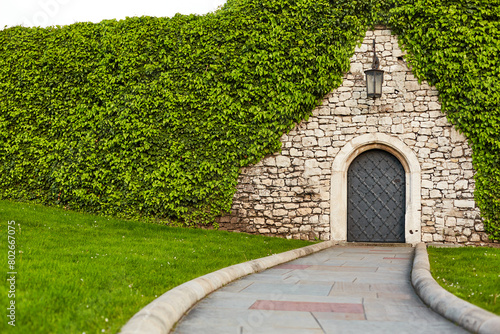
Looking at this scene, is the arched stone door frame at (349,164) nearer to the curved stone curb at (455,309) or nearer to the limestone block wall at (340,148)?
the limestone block wall at (340,148)

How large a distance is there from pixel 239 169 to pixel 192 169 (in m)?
1.14

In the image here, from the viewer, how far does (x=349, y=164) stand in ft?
36.0

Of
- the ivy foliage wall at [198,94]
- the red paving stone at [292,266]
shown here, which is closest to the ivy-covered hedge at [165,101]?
the ivy foliage wall at [198,94]

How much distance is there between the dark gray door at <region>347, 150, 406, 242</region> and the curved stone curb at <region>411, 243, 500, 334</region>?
5.86 meters

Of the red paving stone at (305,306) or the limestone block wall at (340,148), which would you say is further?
the limestone block wall at (340,148)

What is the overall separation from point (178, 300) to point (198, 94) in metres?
8.17

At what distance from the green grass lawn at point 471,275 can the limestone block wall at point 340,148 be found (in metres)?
2.44

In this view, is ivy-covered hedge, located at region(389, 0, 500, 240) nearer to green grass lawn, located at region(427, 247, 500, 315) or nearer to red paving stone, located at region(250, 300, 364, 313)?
green grass lawn, located at region(427, 247, 500, 315)

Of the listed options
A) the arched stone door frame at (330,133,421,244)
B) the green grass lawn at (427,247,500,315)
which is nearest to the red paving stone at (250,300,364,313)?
the green grass lawn at (427,247,500,315)

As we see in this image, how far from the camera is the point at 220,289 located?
4758 millimetres

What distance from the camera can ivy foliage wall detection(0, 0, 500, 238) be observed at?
33.2 ft

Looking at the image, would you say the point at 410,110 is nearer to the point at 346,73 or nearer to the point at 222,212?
the point at 346,73

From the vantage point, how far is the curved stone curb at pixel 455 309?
306cm

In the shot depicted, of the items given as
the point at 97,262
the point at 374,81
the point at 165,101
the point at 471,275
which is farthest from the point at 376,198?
the point at 97,262
